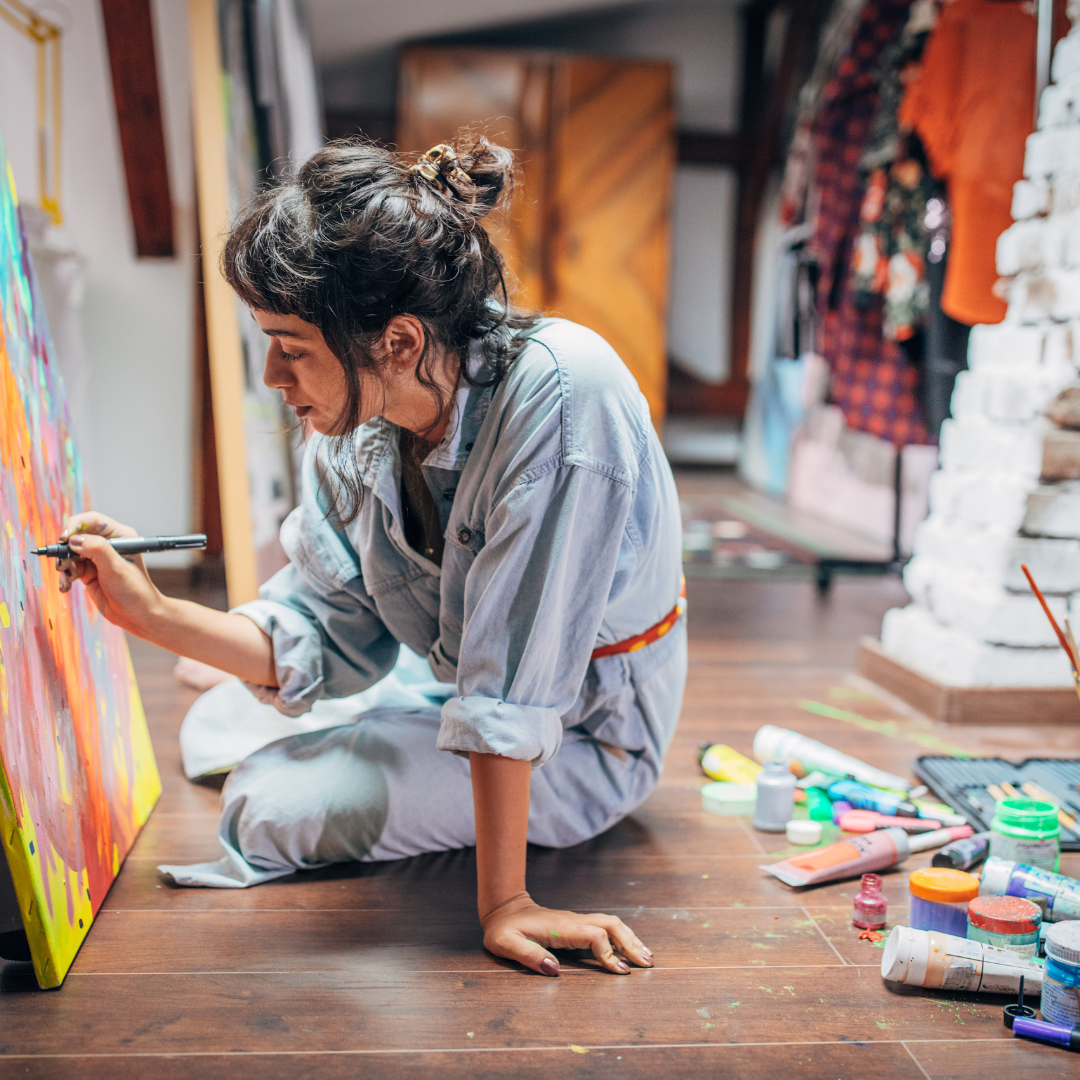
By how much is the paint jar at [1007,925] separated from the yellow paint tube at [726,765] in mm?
505

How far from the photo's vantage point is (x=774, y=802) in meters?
1.43

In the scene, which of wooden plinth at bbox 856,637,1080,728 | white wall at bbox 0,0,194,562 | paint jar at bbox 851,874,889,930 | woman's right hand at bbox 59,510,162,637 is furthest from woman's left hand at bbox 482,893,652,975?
white wall at bbox 0,0,194,562

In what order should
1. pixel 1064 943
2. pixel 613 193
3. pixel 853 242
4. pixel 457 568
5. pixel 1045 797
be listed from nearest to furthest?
pixel 1064 943
pixel 457 568
pixel 1045 797
pixel 853 242
pixel 613 193

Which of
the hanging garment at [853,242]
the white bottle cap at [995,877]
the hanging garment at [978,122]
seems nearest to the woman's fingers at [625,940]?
the white bottle cap at [995,877]

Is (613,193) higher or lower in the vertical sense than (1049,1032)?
higher

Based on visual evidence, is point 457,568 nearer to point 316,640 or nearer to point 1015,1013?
point 316,640

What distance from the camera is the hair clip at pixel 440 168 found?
1.01 m

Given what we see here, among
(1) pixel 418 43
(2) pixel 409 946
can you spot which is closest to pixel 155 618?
(2) pixel 409 946

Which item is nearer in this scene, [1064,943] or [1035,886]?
[1064,943]

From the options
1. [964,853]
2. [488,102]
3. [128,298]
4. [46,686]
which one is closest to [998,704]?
[964,853]

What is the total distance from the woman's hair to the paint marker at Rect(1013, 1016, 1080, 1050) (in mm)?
789

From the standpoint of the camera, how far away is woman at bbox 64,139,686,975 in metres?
0.99

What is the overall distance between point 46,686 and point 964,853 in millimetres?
1039

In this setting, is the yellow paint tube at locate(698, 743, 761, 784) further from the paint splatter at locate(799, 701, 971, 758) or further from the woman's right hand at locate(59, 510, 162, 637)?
the woman's right hand at locate(59, 510, 162, 637)
